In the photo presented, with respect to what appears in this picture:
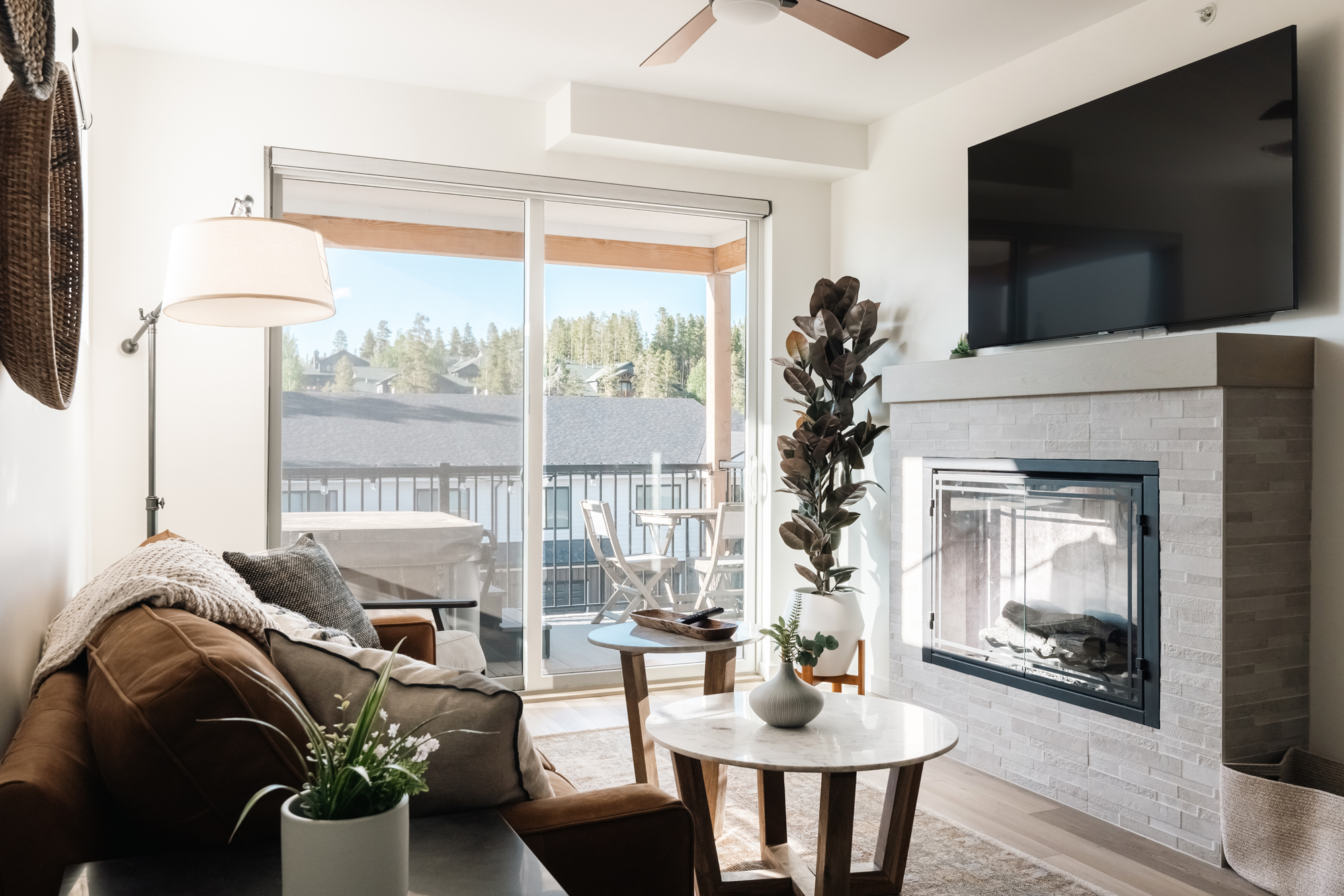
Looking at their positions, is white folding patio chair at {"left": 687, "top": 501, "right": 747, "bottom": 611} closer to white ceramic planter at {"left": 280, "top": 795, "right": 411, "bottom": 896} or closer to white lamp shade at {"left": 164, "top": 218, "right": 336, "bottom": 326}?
white lamp shade at {"left": 164, "top": 218, "right": 336, "bottom": 326}

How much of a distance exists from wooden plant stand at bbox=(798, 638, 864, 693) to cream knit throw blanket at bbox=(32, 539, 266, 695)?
273cm

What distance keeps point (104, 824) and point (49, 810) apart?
13cm

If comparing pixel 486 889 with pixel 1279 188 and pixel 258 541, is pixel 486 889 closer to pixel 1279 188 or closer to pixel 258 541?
pixel 1279 188

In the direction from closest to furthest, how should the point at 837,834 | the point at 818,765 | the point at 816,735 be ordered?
the point at 818,765
the point at 837,834
the point at 816,735

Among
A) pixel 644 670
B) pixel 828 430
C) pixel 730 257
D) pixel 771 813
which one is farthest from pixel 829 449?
pixel 771 813

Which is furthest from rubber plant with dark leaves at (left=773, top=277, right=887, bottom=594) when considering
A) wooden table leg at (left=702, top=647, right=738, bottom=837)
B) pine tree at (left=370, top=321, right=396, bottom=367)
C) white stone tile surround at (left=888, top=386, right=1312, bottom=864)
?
pine tree at (left=370, top=321, right=396, bottom=367)

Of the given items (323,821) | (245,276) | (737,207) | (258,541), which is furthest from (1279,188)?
(258,541)

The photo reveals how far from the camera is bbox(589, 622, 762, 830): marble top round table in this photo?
2818 mm

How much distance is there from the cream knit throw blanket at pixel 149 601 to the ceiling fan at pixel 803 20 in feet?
6.41

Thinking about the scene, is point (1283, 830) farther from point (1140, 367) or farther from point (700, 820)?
point (700, 820)

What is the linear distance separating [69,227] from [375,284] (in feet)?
8.52

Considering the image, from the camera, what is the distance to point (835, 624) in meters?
4.22

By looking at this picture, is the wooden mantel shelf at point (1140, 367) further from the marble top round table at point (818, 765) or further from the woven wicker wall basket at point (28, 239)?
the woven wicker wall basket at point (28, 239)

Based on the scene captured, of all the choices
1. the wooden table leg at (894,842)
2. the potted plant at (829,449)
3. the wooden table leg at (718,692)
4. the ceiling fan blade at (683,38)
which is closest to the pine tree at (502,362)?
the potted plant at (829,449)
